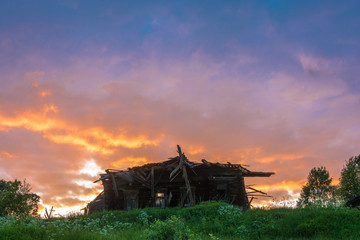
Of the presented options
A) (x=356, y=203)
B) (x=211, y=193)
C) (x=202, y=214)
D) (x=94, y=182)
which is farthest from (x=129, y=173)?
(x=356, y=203)

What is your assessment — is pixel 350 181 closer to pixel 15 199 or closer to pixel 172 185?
pixel 172 185

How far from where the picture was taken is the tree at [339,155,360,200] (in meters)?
43.5

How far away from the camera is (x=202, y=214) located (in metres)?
20.3

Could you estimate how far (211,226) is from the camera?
1775cm

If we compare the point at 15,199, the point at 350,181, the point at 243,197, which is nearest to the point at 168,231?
the point at 243,197

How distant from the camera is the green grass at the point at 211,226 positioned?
35.3 feet

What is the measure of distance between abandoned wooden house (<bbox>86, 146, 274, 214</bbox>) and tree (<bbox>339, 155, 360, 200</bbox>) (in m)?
22.1

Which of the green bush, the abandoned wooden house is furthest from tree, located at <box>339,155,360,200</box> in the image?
the green bush

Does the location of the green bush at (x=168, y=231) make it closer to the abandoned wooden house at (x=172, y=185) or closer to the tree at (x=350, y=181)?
the abandoned wooden house at (x=172, y=185)

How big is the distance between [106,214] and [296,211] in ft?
42.9

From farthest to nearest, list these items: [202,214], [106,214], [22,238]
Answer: [106,214] < [202,214] < [22,238]

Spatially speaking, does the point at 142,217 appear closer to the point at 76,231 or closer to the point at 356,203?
the point at 76,231

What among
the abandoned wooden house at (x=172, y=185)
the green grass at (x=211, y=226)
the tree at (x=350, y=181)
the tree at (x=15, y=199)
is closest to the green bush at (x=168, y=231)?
the green grass at (x=211, y=226)

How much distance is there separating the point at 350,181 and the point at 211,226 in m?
35.0
